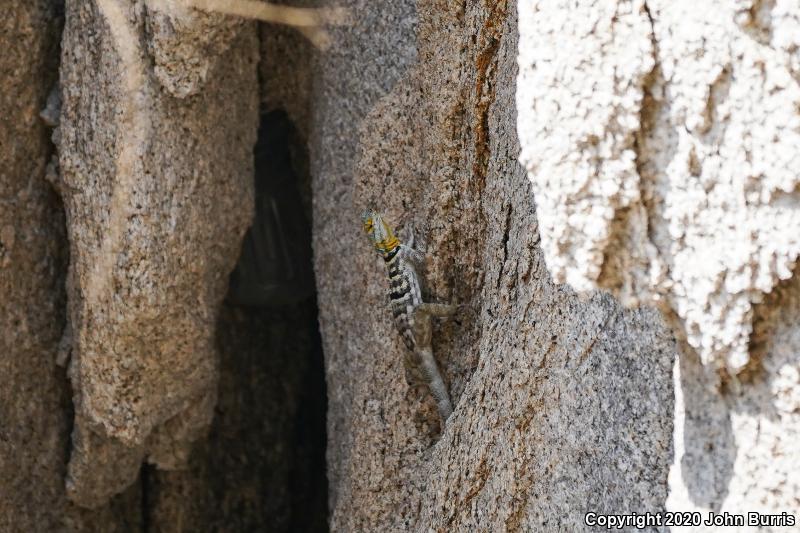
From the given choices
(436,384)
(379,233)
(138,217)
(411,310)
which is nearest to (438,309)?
(411,310)

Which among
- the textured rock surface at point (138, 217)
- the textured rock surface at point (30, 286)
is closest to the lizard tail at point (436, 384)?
the textured rock surface at point (138, 217)

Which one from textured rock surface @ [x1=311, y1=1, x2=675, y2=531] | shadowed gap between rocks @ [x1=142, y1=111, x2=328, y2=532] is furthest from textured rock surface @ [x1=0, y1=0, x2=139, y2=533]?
textured rock surface @ [x1=311, y1=1, x2=675, y2=531]

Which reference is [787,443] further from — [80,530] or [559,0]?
[80,530]

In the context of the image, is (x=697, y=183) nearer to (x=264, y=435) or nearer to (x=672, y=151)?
(x=672, y=151)

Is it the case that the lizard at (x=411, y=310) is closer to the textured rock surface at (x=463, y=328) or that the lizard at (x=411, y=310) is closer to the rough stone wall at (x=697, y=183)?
the textured rock surface at (x=463, y=328)

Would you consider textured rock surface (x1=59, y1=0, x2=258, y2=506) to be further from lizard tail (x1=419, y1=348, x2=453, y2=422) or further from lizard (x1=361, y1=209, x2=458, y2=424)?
lizard tail (x1=419, y1=348, x2=453, y2=422)

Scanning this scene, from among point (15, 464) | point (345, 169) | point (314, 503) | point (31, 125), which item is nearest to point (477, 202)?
point (345, 169)
